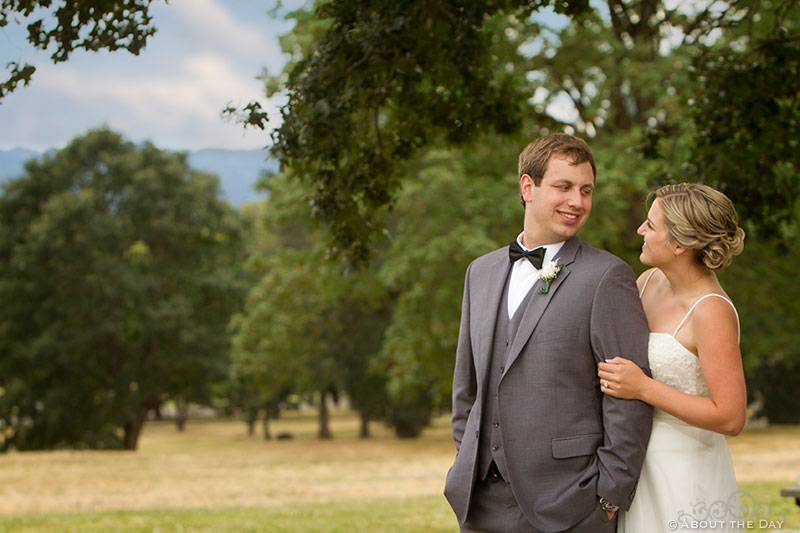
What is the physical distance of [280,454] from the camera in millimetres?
31375

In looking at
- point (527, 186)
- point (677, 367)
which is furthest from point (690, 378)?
point (527, 186)

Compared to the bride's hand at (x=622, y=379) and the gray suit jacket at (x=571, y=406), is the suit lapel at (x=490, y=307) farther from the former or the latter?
the bride's hand at (x=622, y=379)

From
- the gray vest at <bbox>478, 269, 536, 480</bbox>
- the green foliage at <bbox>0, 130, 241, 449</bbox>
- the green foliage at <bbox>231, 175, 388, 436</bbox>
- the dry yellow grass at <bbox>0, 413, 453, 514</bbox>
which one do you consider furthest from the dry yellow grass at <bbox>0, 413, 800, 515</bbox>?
the gray vest at <bbox>478, 269, 536, 480</bbox>

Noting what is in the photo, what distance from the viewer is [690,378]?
313 centimetres

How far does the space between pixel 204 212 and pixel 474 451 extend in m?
29.8

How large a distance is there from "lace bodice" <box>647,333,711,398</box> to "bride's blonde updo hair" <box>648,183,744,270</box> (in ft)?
1.19

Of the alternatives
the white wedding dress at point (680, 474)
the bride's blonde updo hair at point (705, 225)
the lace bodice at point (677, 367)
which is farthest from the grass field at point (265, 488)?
the bride's blonde updo hair at point (705, 225)

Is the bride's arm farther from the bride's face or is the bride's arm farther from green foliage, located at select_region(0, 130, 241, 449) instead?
green foliage, located at select_region(0, 130, 241, 449)

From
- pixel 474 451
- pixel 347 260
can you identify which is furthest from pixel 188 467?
pixel 474 451

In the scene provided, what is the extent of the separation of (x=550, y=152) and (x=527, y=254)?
423 millimetres

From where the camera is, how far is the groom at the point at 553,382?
117 inches

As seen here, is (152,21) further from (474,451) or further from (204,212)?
(204,212)

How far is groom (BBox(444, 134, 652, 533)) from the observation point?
9.77ft

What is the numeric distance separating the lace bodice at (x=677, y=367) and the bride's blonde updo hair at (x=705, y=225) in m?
0.36
